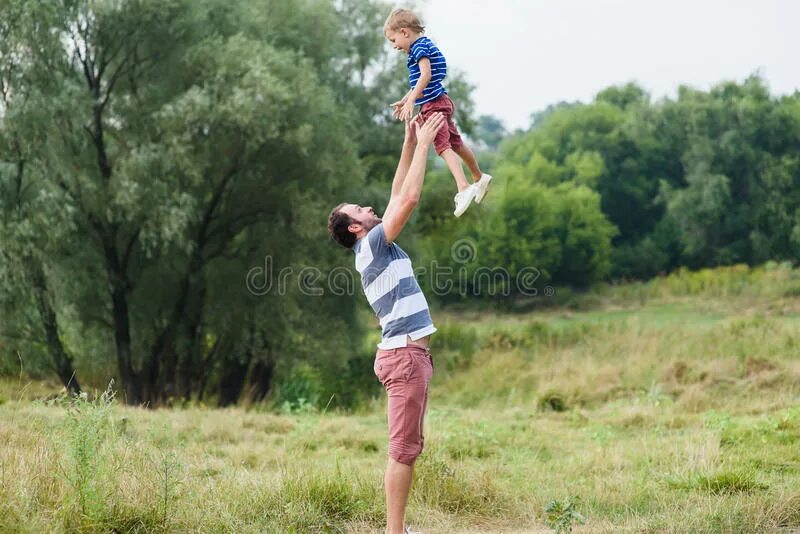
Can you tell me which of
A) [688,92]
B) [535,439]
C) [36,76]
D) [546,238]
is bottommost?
[535,439]

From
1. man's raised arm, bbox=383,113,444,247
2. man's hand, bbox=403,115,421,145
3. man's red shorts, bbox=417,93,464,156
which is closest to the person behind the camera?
man's raised arm, bbox=383,113,444,247

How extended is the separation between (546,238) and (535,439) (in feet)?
101

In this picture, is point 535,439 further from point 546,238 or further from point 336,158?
point 546,238

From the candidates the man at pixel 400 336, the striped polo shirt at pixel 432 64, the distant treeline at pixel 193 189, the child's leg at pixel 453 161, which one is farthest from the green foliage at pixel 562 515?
the distant treeline at pixel 193 189

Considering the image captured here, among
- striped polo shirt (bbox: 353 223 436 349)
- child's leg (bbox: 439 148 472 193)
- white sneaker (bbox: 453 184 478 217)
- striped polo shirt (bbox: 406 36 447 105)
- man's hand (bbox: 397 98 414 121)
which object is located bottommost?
striped polo shirt (bbox: 353 223 436 349)

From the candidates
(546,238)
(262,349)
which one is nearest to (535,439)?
(262,349)

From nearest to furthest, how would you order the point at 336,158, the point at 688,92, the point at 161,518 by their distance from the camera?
the point at 161,518 → the point at 336,158 → the point at 688,92

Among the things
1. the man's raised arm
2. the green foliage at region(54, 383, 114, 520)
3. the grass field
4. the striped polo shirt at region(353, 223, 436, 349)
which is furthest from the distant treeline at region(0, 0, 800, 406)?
the man's raised arm

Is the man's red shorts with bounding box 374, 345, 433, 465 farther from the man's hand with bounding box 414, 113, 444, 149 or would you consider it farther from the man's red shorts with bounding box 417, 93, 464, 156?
the man's red shorts with bounding box 417, 93, 464, 156

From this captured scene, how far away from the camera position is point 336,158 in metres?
20.0

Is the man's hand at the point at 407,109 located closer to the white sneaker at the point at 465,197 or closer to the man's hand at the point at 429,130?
the man's hand at the point at 429,130

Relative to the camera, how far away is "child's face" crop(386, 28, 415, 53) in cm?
570

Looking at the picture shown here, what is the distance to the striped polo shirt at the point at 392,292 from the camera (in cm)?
505

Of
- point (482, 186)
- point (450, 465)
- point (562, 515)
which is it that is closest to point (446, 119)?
point (482, 186)
